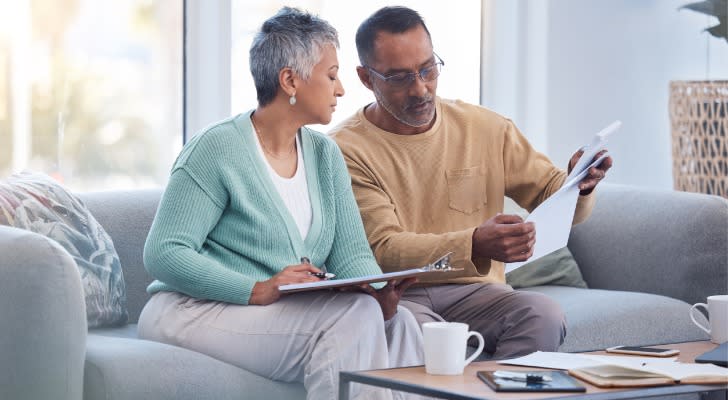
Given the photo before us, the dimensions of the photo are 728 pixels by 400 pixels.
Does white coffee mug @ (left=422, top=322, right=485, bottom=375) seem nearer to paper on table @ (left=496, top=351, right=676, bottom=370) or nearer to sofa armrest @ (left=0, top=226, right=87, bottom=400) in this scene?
paper on table @ (left=496, top=351, right=676, bottom=370)

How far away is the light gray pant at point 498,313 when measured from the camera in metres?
2.33

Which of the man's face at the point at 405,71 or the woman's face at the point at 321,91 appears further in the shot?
the man's face at the point at 405,71

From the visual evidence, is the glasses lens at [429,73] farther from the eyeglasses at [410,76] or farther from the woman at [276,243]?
the woman at [276,243]

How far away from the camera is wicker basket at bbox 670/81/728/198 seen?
3.65 meters

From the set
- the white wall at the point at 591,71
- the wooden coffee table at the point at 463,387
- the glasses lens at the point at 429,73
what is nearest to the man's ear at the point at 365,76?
the glasses lens at the point at 429,73

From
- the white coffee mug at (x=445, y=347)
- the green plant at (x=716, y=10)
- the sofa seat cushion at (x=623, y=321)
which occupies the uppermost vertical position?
the green plant at (x=716, y=10)

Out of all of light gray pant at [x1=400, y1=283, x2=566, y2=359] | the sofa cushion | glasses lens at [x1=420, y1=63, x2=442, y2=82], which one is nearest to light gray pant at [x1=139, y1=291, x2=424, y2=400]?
light gray pant at [x1=400, y1=283, x2=566, y2=359]

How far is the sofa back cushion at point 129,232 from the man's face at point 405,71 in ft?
2.14

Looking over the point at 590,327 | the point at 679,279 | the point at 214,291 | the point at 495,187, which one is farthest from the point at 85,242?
the point at 679,279

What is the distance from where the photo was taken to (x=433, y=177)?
2.54 meters

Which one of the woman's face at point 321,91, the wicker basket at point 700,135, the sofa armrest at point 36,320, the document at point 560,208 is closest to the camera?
the sofa armrest at point 36,320

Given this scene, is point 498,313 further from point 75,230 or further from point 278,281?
point 75,230

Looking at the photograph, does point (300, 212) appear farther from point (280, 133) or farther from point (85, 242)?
point (85, 242)

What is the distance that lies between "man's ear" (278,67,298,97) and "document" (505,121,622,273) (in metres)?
0.56
